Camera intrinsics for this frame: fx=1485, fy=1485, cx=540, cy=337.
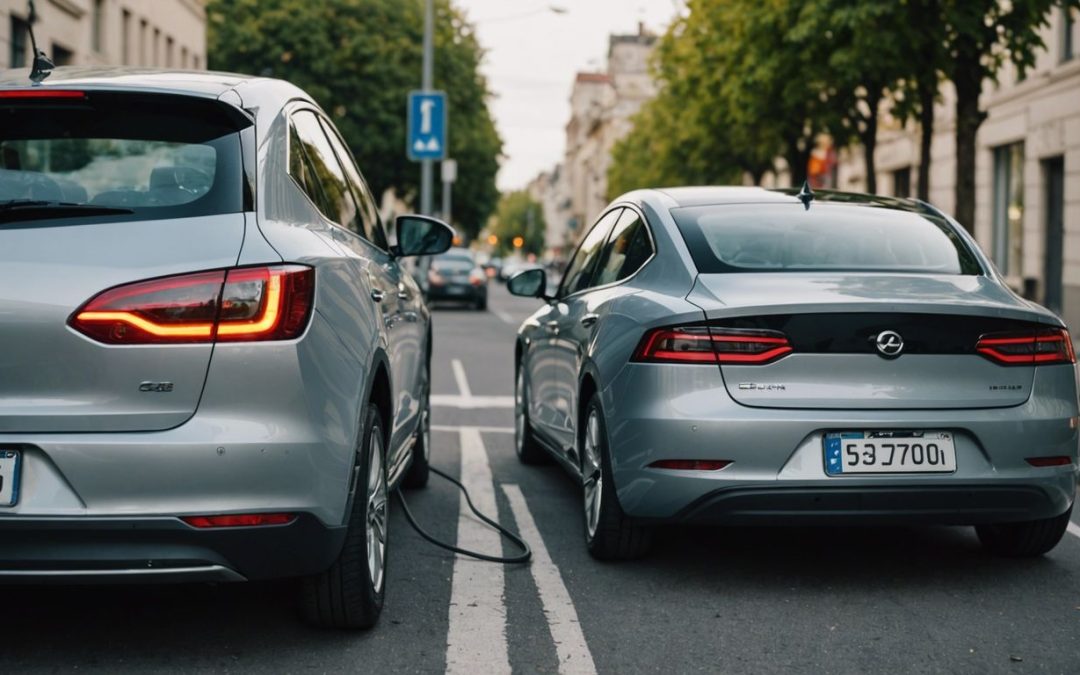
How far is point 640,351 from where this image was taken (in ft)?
17.4

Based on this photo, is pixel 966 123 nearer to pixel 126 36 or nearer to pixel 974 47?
pixel 974 47

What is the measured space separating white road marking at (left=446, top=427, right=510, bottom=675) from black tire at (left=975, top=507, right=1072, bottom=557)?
1.99 meters

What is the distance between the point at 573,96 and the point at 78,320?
17068 centimetres

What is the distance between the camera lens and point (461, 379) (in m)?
14.7

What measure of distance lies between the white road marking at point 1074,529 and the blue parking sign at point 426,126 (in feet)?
71.9

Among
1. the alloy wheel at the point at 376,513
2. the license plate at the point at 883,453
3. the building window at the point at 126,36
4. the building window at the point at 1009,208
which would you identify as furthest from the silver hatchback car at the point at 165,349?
the building window at the point at 126,36

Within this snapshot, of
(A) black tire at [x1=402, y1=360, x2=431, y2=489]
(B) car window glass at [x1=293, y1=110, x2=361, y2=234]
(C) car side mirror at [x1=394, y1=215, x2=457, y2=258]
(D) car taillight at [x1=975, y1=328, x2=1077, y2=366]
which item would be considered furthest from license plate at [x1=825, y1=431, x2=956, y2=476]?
(A) black tire at [x1=402, y1=360, x2=431, y2=489]

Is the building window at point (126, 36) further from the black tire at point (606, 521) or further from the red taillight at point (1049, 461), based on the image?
the red taillight at point (1049, 461)

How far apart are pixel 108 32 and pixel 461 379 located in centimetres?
1934

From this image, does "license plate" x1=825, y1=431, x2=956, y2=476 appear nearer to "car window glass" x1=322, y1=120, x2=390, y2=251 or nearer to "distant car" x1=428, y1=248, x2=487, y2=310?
"car window glass" x1=322, y1=120, x2=390, y2=251

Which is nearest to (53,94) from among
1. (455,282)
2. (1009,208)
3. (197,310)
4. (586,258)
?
(197,310)

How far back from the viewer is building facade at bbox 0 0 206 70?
2358 centimetres

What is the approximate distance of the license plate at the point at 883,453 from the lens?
505 centimetres

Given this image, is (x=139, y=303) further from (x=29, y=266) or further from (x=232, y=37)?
(x=232, y=37)
